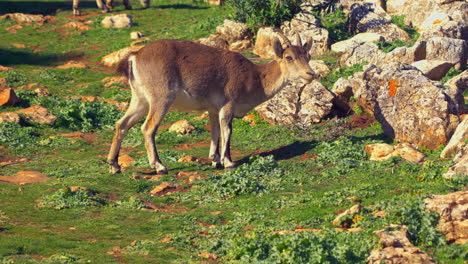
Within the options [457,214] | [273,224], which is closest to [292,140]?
[273,224]

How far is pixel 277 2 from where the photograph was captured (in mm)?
26578

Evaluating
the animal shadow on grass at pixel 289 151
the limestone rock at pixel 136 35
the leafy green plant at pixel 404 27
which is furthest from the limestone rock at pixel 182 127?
the leafy green plant at pixel 404 27

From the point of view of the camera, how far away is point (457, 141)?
1439 centimetres

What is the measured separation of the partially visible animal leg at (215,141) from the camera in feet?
52.4

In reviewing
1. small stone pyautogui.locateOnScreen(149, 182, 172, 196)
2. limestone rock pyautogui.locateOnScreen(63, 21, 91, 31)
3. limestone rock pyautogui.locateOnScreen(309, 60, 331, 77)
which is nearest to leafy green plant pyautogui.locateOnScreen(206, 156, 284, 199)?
small stone pyautogui.locateOnScreen(149, 182, 172, 196)

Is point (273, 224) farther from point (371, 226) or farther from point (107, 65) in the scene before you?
point (107, 65)

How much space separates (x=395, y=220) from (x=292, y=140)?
313 inches

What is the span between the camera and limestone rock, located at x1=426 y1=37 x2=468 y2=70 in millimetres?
22969

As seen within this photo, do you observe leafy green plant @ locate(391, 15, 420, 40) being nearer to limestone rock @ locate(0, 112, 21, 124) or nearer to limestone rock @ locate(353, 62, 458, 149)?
limestone rock @ locate(353, 62, 458, 149)

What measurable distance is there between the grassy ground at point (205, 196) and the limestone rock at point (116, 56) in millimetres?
4732

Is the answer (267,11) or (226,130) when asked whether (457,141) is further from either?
(267,11)

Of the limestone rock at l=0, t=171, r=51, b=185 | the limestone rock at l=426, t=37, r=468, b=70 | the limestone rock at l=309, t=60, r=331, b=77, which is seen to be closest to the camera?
the limestone rock at l=0, t=171, r=51, b=185

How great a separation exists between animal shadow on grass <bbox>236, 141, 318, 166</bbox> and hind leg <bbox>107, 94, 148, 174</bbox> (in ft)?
8.82

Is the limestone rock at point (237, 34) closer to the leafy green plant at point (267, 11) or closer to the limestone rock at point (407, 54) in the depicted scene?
the leafy green plant at point (267, 11)
